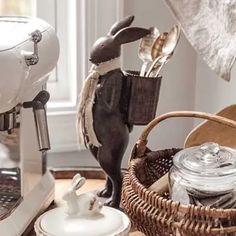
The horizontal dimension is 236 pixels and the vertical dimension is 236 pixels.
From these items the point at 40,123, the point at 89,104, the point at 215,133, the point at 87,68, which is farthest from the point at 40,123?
the point at 87,68

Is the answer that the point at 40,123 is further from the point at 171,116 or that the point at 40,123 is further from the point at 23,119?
the point at 171,116

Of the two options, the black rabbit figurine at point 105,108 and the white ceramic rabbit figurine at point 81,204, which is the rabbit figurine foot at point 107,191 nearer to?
the black rabbit figurine at point 105,108

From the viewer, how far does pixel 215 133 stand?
1.13 meters

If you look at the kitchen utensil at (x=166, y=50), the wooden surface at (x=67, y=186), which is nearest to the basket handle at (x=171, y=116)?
the kitchen utensil at (x=166, y=50)

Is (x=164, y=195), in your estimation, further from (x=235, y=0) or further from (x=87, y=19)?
(x=87, y=19)

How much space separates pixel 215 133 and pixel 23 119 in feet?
1.13

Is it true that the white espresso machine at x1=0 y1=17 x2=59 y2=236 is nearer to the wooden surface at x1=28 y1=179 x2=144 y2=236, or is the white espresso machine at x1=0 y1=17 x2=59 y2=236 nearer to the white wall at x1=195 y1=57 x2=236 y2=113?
the wooden surface at x1=28 y1=179 x2=144 y2=236

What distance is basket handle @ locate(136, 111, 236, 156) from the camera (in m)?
0.98

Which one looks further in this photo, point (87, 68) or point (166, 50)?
point (87, 68)

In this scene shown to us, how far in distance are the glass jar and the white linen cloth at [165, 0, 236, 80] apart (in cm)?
13

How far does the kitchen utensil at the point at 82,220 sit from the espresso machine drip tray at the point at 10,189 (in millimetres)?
151

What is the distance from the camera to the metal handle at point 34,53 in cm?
99

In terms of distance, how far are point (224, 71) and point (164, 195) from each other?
25cm

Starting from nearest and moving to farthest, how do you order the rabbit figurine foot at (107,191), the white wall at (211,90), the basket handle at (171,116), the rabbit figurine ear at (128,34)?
the basket handle at (171,116) < the rabbit figurine ear at (128,34) < the rabbit figurine foot at (107,191) < the white wall at (211,90)
